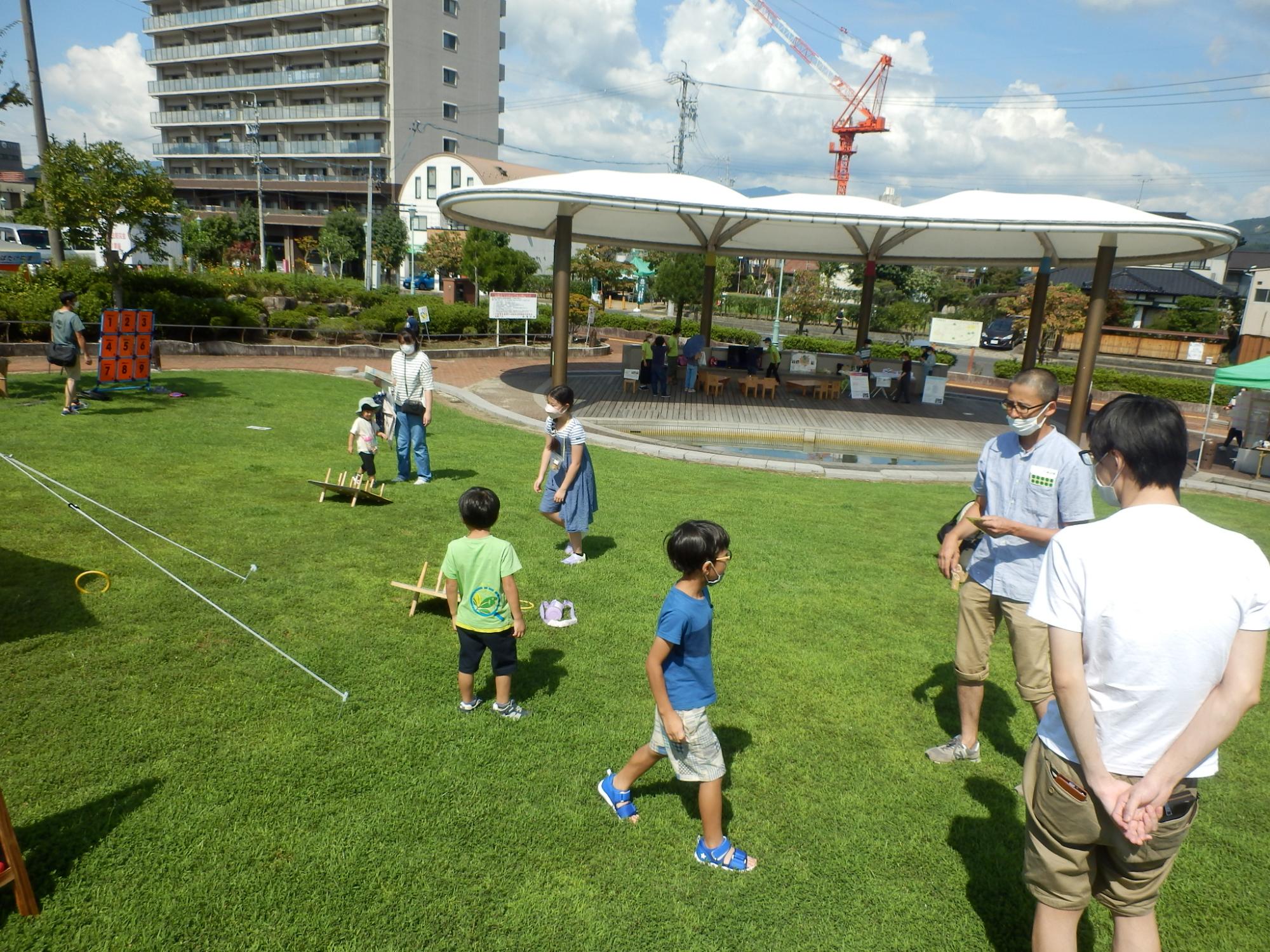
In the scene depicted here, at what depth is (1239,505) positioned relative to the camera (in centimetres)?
1225

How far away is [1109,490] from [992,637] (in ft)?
6.69

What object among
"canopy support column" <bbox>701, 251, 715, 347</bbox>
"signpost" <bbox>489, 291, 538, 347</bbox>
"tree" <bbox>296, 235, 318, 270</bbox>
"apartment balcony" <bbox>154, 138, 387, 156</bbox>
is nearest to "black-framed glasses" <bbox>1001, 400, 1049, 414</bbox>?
"canopy support column" <bbox>701, 251, 715, 347</bbox>

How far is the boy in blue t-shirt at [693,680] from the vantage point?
315 cm

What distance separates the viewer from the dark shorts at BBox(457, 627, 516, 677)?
434cm

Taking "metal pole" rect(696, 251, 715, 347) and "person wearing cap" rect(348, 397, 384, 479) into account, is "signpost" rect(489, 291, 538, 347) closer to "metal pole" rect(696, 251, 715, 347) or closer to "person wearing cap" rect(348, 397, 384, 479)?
"metal pole" rect(696, 251, 715, 347)

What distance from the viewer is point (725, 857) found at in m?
3.41

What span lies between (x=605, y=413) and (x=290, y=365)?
9.07 metres

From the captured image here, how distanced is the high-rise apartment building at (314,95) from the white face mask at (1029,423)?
6212cm

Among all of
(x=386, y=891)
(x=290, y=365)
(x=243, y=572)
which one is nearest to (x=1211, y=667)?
(x=386, y=891)

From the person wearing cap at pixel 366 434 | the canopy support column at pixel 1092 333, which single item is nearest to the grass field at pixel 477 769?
the person wearing cap at pixel 366 434

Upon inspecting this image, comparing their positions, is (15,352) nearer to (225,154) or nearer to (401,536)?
(401,536)

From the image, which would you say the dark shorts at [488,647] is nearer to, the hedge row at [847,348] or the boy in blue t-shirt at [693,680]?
the boy in blue t-shirt at [693,680]

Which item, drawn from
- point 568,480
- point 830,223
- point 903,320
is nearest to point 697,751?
point 568,480

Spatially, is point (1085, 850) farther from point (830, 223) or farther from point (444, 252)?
point (444, 252)
